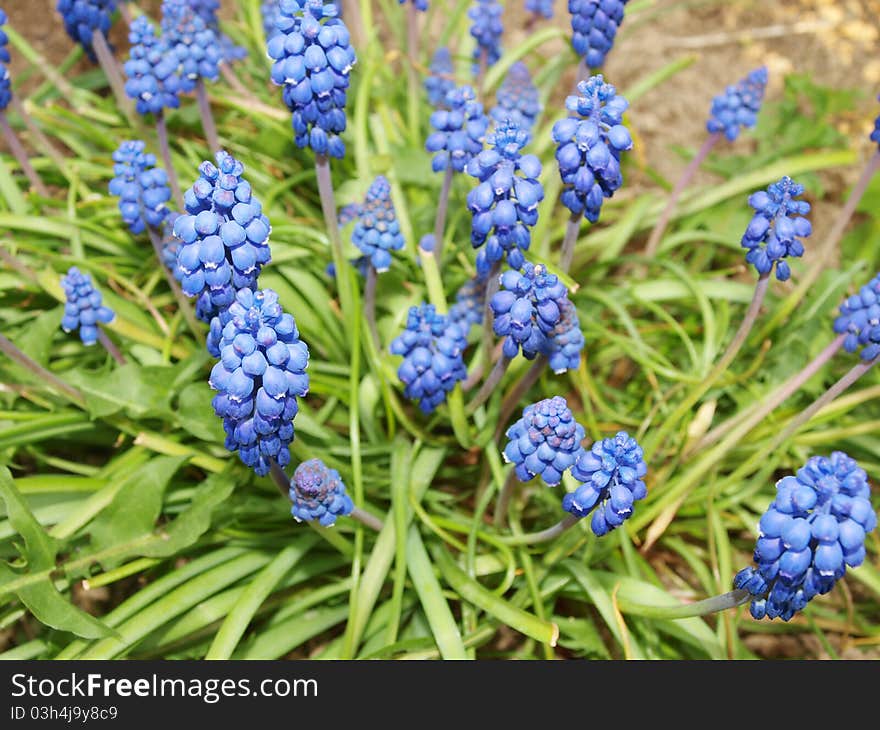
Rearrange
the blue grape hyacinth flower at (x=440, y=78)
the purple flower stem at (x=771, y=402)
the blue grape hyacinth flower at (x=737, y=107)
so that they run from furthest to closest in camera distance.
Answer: the blue grape hyacinth flower at (x=440, y=78)
the blue grape hyacinth flower at (x=737, y=107)
the purple flower stem at (x=771, y=402)

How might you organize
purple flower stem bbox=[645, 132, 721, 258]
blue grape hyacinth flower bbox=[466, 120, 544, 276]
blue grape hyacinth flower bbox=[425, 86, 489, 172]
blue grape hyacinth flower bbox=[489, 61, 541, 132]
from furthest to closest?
purple flower stem bbox=[645, 132, 721, 258] < blue grape hyacinth flower bbox=[489, 61, 541, 132] < blue grape hyacinth flower bbox=[425, 86, 489, 172] < blue grape hyacinth flower bbox=[466, 120, 544, 276]

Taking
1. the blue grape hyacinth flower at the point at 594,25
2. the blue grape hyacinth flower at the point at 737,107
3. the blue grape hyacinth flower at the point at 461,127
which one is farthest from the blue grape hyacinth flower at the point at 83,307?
the blue grape hyacinth flower at the point at 737,107

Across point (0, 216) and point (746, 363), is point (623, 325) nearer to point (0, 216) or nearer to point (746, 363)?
point (746, 363)

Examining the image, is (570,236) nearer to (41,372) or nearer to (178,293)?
(178,293)

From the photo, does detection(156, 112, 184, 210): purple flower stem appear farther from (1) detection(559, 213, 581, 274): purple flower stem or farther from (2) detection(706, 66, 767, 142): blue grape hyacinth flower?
(2) detection(706, 66, 767, 142): blue grape hyacinth flower

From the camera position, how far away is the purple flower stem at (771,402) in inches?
190

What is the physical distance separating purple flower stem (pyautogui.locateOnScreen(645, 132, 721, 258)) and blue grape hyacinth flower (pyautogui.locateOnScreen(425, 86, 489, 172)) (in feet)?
5.79

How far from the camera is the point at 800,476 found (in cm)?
314

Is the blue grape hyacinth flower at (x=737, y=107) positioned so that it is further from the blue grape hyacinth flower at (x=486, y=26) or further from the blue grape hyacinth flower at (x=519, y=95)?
the blue grape hyacinth flower at (x=486, y=26)

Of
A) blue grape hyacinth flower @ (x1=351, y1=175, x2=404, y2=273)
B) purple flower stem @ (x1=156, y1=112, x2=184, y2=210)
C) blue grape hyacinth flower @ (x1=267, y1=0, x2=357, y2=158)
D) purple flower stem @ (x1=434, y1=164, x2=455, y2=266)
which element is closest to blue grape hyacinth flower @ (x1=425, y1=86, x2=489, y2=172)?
purple flower stem @ (x1=434, y1=164, x2=455, y2=266)

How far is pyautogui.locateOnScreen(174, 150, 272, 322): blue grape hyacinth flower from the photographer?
335 cm

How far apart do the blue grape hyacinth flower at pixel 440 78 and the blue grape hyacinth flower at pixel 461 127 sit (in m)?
1.59

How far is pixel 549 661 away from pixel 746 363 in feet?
7.12

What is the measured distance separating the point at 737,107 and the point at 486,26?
147 cm
